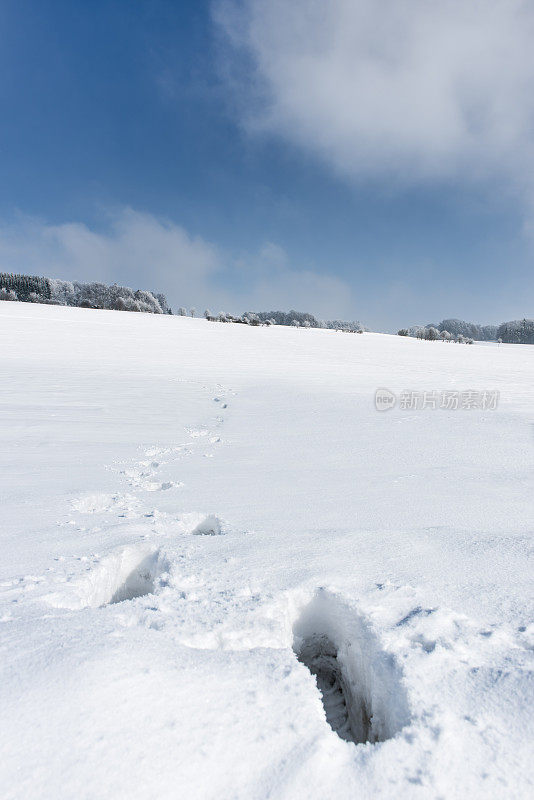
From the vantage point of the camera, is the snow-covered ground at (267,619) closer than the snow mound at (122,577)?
Yes

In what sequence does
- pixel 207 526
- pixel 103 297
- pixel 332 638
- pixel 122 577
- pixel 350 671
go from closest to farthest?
pixel 350 671, pixel 332 638, pixel 122 577, pixel 207 526, pixel 103 297

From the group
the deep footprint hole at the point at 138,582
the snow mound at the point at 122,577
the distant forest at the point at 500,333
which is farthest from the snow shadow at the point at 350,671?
the distant forest at the point at 500,333

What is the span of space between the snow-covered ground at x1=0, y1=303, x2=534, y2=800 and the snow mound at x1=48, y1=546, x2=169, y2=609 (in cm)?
1

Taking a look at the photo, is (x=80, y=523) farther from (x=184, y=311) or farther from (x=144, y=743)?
(x=184, y=311)

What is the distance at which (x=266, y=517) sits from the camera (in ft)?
11.0

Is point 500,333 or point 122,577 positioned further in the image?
point 500,333

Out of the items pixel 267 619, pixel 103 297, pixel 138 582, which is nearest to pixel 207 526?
pixel 138 582

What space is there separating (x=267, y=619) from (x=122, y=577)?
1191mm

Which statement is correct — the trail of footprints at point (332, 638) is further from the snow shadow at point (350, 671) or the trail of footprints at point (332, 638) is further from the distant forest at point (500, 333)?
the distant forest at point (500, 333)

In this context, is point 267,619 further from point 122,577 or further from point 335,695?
point 122,577

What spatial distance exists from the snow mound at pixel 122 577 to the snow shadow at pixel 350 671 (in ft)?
3.11

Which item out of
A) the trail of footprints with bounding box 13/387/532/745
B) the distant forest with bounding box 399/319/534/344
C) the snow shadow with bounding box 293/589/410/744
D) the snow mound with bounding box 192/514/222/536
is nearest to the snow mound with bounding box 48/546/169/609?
the trail of footprints with bounding box 13/387/532/745

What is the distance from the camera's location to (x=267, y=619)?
2.03 metres

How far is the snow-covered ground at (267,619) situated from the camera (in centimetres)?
131
